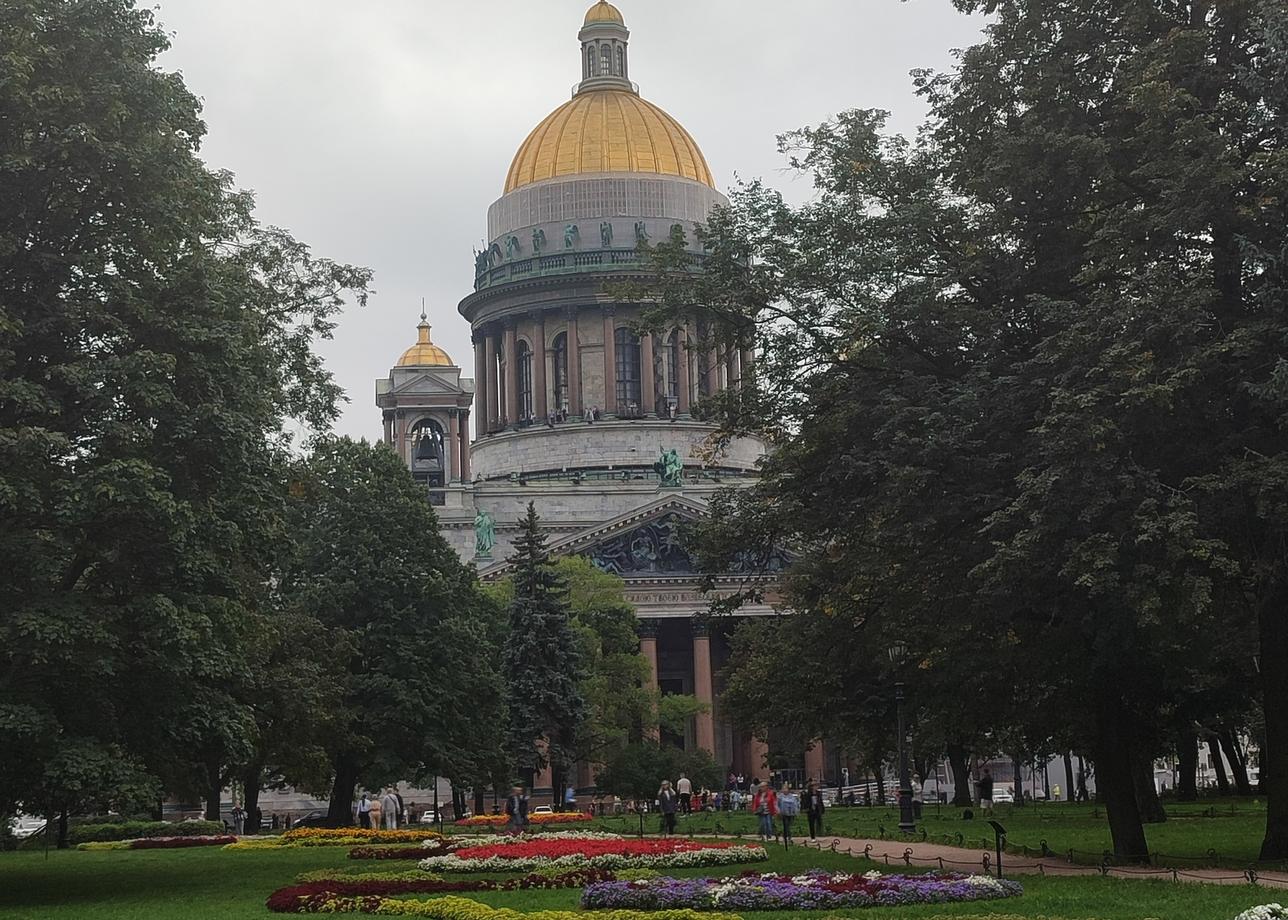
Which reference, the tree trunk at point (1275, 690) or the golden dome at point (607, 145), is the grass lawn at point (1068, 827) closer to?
the tree trunk at point (1275, 690)

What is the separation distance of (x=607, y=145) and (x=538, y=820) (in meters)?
Result: 62.5

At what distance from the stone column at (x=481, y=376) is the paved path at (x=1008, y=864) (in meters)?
74.4

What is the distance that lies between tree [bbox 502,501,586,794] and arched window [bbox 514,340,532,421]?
46751mm

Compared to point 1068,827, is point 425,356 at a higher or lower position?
higher

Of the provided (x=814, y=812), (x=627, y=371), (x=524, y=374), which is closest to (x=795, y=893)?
(x=814, y=812)

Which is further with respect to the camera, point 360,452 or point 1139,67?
point 360,452

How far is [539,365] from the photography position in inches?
4380

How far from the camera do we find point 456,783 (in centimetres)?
5519

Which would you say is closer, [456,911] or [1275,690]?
[456,911]

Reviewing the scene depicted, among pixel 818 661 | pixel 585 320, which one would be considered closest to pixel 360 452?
pixel 818 661

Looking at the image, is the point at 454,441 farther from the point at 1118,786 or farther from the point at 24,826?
the point at 1118,786

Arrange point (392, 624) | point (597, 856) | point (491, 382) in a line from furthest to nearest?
1. point (491, 382)
2. point (392, 624)
3. point (597, 856)

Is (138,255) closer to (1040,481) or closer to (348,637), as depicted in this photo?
(1040,481)

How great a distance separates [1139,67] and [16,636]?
699 inches
